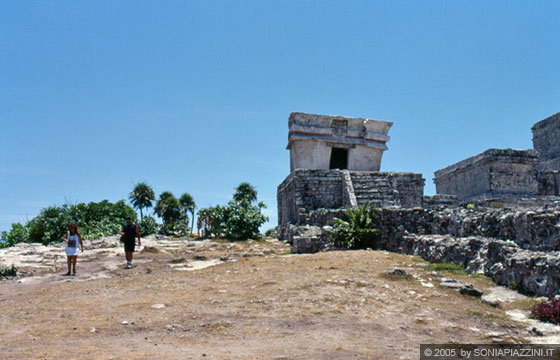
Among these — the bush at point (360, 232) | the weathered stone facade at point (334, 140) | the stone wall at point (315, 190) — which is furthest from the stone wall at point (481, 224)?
the weathered stone facade at point (334, 140)

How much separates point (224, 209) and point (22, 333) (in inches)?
552

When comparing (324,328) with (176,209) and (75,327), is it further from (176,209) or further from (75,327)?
(176,209)

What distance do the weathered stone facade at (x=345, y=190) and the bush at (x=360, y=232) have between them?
369cm

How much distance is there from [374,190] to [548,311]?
428 inches

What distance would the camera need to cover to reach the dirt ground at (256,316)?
346 cm

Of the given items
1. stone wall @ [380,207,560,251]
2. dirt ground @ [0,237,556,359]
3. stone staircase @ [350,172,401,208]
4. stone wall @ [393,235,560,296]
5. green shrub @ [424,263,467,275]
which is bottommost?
dirt ground @ [0,237,556,359]

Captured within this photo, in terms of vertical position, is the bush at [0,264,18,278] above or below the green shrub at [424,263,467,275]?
below

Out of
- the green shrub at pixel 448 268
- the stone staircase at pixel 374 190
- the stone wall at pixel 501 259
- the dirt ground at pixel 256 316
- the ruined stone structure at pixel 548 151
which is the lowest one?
the dirt ground at pixel 256 316

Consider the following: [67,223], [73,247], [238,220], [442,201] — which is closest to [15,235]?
[67,223]

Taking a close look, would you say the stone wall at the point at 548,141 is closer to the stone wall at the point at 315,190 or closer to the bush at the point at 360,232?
the stone wall at the point at 315,190

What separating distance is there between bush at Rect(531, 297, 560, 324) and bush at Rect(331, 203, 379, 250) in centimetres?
579

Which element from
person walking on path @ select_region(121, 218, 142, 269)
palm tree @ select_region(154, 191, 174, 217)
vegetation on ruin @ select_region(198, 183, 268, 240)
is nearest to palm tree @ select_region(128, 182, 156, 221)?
palm tree @ select_region(154, 191, 174, 217)

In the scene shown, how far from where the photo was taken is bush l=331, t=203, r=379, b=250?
33.6 ft

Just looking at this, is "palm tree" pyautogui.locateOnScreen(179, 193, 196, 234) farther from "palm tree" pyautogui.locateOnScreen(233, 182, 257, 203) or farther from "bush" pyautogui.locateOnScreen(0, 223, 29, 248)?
"bush" pyautogui.locateOnScreen(0, 223, 29, 248)
